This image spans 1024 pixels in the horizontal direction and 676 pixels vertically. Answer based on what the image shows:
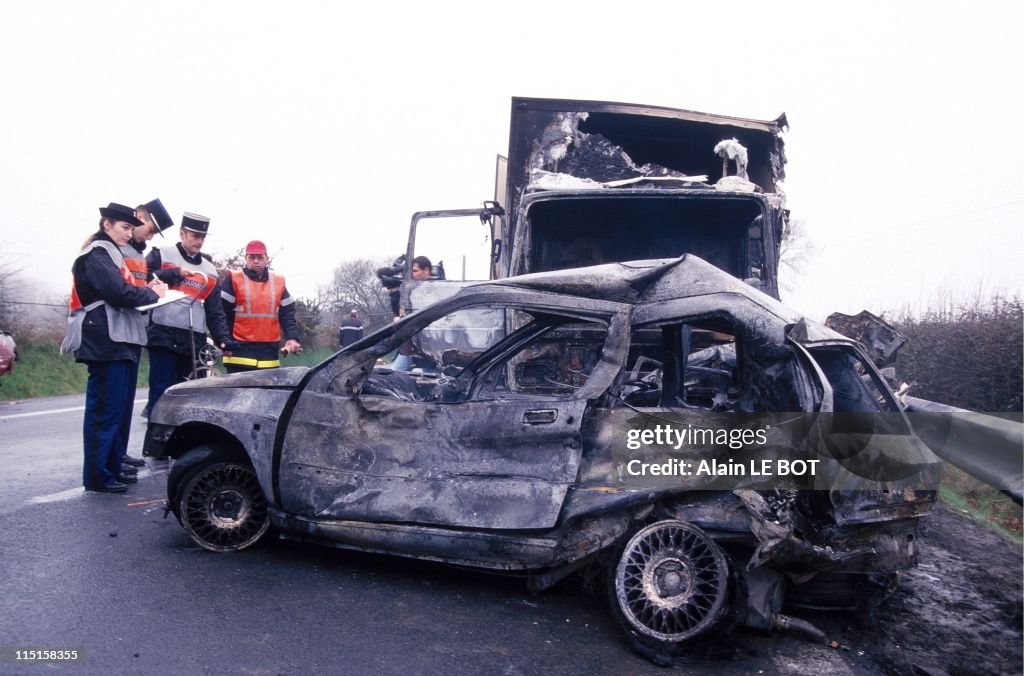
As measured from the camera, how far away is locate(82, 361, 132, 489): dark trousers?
4.67 meters

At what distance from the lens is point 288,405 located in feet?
11.6

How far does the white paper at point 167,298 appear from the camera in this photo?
4.76m

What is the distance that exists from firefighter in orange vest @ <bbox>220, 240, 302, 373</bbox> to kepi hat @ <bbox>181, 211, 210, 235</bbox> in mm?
538

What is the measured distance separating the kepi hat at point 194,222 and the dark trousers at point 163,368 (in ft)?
3.33

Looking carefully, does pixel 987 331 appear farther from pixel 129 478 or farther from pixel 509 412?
pixel 129 478

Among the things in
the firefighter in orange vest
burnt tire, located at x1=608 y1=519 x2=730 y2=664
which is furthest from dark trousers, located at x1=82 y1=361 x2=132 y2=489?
burnt tire, located at x1=608 y1=519 x2=730 y2=664

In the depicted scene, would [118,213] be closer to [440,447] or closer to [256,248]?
[256,248]

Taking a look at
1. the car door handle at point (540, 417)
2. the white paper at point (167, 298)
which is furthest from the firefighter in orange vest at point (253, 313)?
the car door handle at point (540, 417)

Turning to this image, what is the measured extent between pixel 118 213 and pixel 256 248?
0.98 m

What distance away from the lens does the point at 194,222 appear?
5.49m

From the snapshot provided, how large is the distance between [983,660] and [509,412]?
219cm

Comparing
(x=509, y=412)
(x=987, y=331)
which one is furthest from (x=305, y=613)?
(x=987, y=331)

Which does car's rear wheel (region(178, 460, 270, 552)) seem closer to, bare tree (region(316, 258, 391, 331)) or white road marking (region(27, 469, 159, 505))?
white road marking (region(27, 469, 159, 505))

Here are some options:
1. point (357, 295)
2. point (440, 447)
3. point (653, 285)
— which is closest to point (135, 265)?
point (440, 447)
